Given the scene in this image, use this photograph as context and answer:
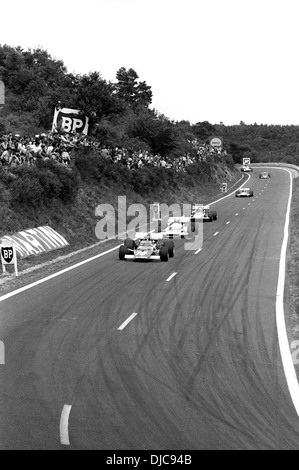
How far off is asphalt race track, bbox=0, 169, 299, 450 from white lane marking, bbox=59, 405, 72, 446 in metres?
0.02

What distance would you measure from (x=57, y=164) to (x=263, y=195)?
3749 centimetres

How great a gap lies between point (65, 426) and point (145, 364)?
3.26m

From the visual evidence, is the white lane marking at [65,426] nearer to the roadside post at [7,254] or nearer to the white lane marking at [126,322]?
the white lane marking at [126,322]

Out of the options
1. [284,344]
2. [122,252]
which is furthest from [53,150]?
[284,344]

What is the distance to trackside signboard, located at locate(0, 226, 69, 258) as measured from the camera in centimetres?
2316

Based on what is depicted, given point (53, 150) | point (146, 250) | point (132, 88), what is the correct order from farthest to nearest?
point (132, 88)
point (53, 150)
point (146, 250)

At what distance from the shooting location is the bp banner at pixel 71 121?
1558 inches

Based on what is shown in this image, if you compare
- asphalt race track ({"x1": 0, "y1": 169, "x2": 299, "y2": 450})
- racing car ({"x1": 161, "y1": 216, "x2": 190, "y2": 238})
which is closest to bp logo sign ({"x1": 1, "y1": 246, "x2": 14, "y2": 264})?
asphalt race track ({"x1": 0, "y1": 169, "x2": 299, "y2": 450})

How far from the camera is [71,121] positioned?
40.9 meters

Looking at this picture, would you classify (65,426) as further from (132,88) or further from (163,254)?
(132,88)

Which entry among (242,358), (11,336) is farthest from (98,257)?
(242,358)

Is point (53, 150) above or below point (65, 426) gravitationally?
above

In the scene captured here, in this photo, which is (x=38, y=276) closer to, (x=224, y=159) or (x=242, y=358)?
(x=242, y=358)

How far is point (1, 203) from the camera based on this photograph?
25609 mm
